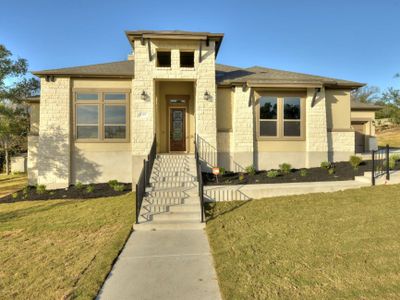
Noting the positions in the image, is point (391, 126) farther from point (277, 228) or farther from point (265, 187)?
point (277, 228)

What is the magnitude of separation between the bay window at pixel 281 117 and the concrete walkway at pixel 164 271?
7382mm

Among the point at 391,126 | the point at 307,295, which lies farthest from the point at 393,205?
the point at 391,126

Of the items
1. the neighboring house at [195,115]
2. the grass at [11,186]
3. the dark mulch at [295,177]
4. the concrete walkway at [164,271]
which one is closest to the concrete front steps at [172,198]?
the concrete walkway at [164,271]

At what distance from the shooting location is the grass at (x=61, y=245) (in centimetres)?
366

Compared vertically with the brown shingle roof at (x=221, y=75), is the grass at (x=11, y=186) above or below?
below

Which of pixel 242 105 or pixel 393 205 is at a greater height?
pixel 242 105

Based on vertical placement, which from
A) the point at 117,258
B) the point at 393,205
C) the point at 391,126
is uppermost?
the point at 391,126

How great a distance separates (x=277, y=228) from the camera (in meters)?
5.60

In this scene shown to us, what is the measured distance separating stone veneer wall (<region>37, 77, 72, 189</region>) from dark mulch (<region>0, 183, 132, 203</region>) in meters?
0.66

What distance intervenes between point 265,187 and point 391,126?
42428 mm

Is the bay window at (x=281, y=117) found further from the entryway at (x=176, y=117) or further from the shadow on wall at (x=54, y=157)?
the shadow on wall at (x=54, y=157)

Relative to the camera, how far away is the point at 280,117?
463 inches

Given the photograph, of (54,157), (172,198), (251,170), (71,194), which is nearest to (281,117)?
(251,170)

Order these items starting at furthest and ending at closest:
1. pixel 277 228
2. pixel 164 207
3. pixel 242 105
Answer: pixel 242 105, pixel 164 207, pixel 277 228
